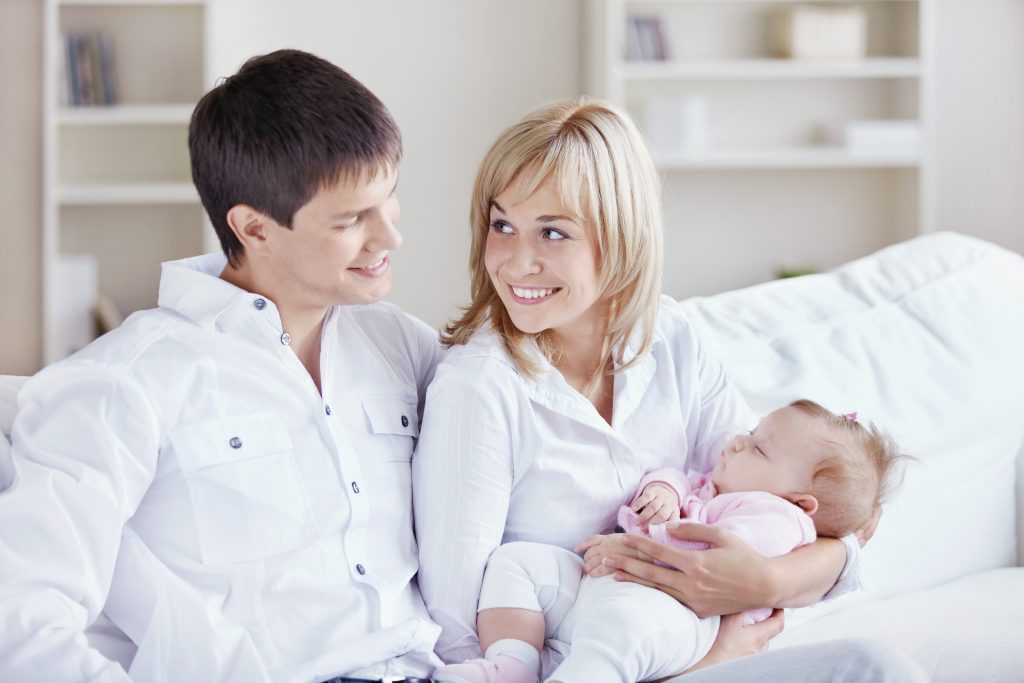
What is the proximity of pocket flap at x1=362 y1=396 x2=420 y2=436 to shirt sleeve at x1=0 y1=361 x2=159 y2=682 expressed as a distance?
0.30 m

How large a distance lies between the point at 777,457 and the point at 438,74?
3.25 metres

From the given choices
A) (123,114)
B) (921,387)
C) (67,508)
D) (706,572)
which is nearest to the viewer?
(67,508)

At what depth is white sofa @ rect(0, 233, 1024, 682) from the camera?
1.96 meters

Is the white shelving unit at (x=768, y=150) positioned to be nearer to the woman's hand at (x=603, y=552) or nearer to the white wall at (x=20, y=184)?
the white wall at (x=20, y=184)

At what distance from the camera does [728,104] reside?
4648 millimetres

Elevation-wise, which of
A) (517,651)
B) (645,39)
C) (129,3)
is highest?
(129,3)

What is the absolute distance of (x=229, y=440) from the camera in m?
1.35

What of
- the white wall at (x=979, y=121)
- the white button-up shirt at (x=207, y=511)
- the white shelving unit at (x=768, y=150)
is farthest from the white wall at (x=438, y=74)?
the white button-up shirt at (x=207, y=511)

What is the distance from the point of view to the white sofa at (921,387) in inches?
77.1

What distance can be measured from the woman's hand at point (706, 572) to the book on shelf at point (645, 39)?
10.5 ft

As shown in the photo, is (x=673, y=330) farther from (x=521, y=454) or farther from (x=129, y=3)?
(x=129, y=3)

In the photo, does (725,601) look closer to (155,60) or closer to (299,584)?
(299,584)

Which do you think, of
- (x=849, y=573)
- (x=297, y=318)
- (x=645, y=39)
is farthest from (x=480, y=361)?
(x=645, y=39)

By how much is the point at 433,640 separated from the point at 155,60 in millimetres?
3541
